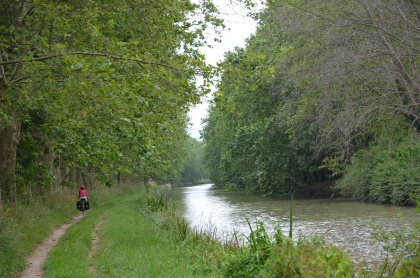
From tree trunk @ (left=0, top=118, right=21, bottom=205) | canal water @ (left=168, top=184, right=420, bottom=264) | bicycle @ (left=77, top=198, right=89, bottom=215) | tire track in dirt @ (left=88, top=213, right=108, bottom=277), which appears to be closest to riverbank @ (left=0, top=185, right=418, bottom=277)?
tire track in dirt @ (left=88, top=213, right=108, bottom=277)

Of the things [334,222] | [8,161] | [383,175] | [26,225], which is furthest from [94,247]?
[383,175]

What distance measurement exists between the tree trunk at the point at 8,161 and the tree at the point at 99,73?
31 mm

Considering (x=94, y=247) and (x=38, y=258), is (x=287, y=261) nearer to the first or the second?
(x=38, y=258)

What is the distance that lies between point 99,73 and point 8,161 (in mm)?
9288

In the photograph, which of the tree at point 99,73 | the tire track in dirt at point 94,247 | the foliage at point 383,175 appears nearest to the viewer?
the tree at point 99,73

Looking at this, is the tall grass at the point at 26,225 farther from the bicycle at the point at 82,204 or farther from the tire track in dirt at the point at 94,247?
the tire track in dirt at the point at 94,247

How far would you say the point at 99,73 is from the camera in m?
9.81

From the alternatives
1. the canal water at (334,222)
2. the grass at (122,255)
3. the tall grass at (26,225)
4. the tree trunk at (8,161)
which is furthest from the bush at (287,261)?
the tree trunk at (8,161)

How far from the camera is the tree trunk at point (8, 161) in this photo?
17.5 m

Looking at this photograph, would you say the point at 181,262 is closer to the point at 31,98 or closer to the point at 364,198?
the point at 31,98

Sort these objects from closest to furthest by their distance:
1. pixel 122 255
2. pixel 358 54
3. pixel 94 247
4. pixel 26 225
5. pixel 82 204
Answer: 1. pixel 122 255
2. pixel 358 54
3. pixel 94 247
4. pixel 26 225
5. pixel 82 204

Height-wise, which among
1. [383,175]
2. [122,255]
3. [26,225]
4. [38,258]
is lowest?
[38,258]

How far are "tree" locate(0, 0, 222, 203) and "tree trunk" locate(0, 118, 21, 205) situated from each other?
31 millimetres

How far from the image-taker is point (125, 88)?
31.1 ft
